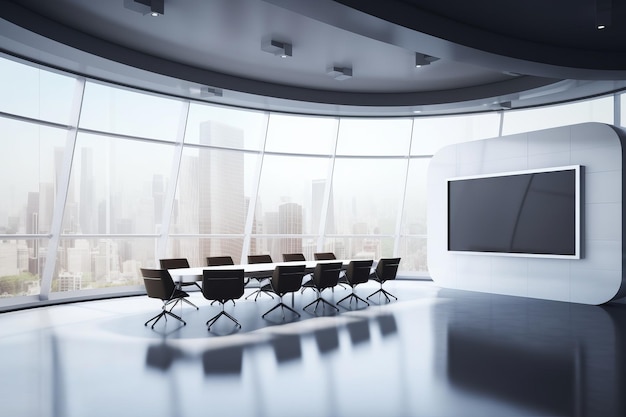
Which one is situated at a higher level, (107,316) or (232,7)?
(232,7)

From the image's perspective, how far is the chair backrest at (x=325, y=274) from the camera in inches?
331

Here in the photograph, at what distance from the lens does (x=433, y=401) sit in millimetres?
4086

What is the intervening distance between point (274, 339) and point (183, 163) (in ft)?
18.8

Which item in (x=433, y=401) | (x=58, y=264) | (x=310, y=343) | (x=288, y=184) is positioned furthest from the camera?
(x=288, y=184)

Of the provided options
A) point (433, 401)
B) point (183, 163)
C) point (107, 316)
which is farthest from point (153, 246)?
point (433, 401)

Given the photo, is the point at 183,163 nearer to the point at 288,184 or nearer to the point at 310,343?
the point at 288,184

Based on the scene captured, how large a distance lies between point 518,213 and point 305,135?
17.3 feet

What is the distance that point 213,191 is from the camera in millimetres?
11500

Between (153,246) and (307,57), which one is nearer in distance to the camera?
(307,57)

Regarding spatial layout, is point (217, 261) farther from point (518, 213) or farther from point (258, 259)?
point (518, 213)

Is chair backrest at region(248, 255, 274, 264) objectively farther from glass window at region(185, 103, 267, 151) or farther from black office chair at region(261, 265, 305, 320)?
glass window at region(185, 103, 267, 151)

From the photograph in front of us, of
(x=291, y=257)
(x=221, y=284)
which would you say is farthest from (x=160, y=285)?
(x=291, y=257)

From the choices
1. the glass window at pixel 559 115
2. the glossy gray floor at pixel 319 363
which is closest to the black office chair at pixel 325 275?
the glossy gray floor at pixel 319 363

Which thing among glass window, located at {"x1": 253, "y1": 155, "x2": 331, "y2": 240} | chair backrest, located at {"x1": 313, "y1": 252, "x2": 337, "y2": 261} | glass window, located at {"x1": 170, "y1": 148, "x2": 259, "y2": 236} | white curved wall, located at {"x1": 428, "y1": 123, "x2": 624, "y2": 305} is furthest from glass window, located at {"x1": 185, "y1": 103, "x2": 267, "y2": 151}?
white curved wall, located at {"x1": 428, "y1": 123, "x2": 624, "y2": 305}
